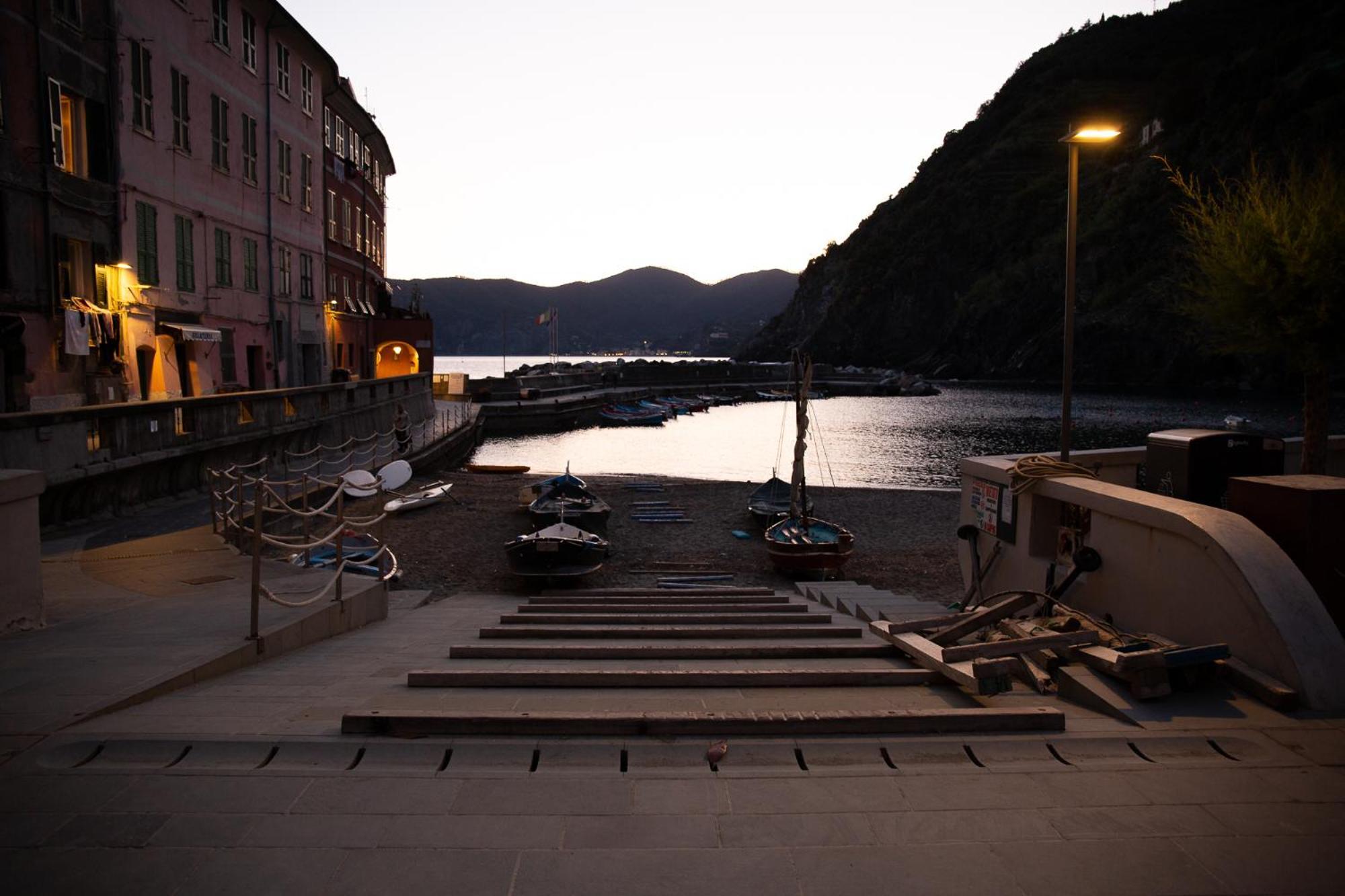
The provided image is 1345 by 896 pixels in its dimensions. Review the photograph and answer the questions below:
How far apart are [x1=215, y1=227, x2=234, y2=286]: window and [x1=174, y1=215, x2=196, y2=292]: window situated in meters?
1.51

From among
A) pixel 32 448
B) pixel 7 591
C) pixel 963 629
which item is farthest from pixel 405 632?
pixel 32 448

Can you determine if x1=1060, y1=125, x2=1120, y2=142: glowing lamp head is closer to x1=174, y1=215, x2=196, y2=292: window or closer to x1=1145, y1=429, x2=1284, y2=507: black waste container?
x1=1145, y1=429, x2=1284, y2=507: black waste container

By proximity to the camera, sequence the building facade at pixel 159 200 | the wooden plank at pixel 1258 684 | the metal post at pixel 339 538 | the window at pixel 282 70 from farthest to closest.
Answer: the window at pixel 282 70
the building facade at pixel 159 200
the metal post at pixel 339 538
the wooden plank at pixel 1258 684

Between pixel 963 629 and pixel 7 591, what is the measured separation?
8.91 meters

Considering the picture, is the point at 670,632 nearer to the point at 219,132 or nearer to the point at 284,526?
the point at 284,526

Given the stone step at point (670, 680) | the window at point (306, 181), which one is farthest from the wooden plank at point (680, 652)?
the window at point (306, 181)

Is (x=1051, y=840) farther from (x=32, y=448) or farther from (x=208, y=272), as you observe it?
(x=208, y=272)

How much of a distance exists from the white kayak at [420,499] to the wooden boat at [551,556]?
870 centimetres

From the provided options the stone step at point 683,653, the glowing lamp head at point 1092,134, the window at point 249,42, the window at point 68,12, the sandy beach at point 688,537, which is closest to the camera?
the stone step at point 683,653

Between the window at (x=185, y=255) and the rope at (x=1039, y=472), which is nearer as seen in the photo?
the rope at (x=1039, y=472)

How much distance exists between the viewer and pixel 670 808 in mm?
4480

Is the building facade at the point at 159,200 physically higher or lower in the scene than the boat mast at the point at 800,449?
higher

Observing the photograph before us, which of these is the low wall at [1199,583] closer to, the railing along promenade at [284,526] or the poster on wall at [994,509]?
the poster on wall at [994,509]

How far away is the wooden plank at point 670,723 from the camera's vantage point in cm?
532
